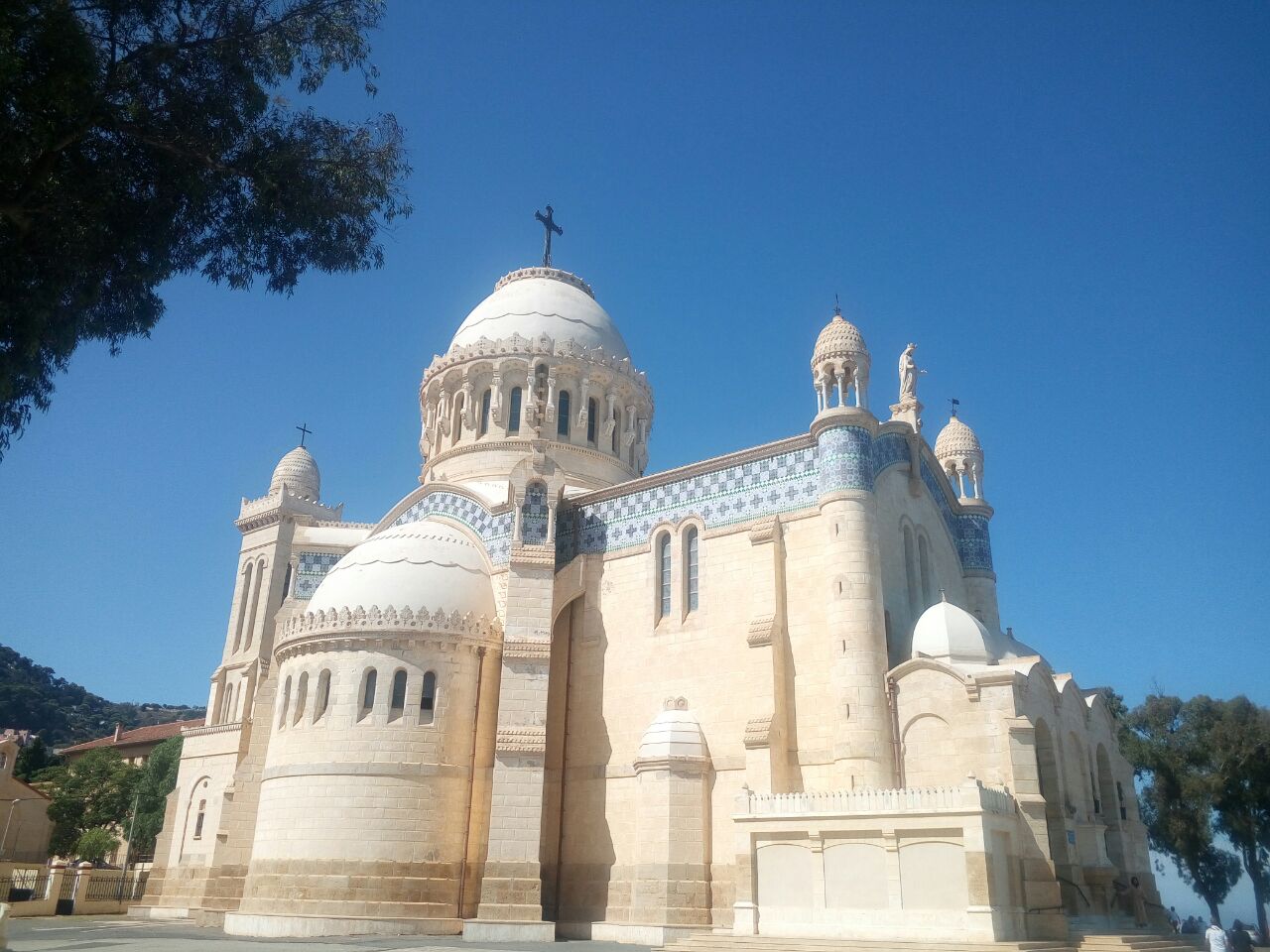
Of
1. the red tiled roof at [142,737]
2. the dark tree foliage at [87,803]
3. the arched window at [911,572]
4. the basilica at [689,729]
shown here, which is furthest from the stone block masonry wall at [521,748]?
the red tiled roof at [142,737]

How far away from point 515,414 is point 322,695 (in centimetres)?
1118

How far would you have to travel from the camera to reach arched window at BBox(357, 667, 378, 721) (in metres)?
25.1

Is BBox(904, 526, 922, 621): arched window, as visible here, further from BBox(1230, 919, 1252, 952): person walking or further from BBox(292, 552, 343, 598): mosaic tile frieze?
BBox(292, 552, 343, 598): mosaic tile frieze

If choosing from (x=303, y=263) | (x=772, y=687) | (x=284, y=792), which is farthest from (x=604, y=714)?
(x=303, y=263)

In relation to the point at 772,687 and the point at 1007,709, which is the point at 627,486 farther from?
the point at 1007,709

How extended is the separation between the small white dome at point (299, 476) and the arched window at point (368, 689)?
13588mm

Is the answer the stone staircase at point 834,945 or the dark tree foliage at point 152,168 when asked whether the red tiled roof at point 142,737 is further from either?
→ the dark tree foliage at point 152,168

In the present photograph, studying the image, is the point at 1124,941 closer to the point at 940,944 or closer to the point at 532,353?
the point at 940,944

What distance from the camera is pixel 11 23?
408 inches

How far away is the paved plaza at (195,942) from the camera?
1822cm

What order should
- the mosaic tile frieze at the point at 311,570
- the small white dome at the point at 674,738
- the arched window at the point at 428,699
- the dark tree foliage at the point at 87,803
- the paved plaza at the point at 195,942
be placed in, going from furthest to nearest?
1. the dark tree foliage at the point at 87,803
2. the mosaic tile frieze at the point at 311,570
3. the arched window at the point at 428,699
4. the small white dome at the point at 674,738
5. the paved plaza at the point at 195,942

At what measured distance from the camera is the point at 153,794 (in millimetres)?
49188

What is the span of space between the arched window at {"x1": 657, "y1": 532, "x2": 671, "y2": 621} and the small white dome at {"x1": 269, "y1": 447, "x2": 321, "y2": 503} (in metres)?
16.3

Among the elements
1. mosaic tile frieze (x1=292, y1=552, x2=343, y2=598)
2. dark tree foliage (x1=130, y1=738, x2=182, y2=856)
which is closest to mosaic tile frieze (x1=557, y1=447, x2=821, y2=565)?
mosaic tile frieze (x1=292, y1=552, x2=343, y2=598)
